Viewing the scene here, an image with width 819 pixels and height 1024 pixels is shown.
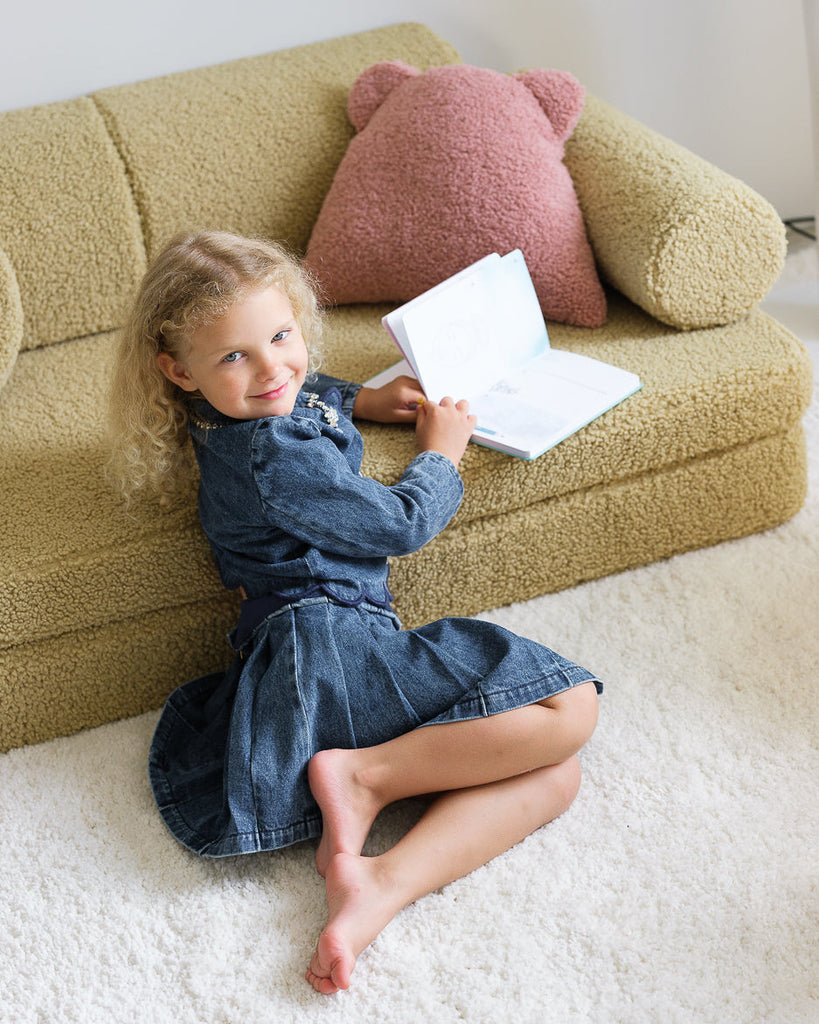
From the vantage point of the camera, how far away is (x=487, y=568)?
1399 mm

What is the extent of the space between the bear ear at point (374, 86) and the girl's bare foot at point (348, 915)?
1.25 metres

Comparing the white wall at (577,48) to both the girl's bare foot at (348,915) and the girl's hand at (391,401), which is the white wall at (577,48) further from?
the girl's bare foot at (348,915)

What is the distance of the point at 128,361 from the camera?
1.17 m

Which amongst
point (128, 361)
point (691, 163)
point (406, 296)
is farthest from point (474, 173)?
point (128, 361)

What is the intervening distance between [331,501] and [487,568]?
36 centimetres

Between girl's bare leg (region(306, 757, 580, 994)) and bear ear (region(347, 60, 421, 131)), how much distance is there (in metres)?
1.16

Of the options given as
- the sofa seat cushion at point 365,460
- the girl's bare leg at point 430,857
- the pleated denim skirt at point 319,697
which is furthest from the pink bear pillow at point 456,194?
the girl's bare leg at point 430,857

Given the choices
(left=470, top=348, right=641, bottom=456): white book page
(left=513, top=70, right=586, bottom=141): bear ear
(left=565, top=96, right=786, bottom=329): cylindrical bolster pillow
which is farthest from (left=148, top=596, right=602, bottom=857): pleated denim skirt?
(left=513, top=70, right=586, bottom=141): bear ear

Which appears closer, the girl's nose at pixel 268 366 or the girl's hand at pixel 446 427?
the girl's nose at pixel 268 366

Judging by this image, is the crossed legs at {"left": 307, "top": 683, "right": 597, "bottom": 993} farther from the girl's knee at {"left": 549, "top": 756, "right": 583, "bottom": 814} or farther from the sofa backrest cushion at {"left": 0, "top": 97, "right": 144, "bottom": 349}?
the sofa backrest cushion at {"left": 0, "top": 97, "right": 144, "bottom": 349}

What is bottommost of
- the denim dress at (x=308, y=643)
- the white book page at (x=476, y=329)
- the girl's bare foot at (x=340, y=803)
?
the girl's bare foot at (x=340, y=803)

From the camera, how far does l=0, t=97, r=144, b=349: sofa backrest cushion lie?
5.29ft

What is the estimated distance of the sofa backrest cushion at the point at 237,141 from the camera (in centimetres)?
166

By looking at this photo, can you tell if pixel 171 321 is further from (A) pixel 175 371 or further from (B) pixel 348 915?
(B) pixel 348 915
